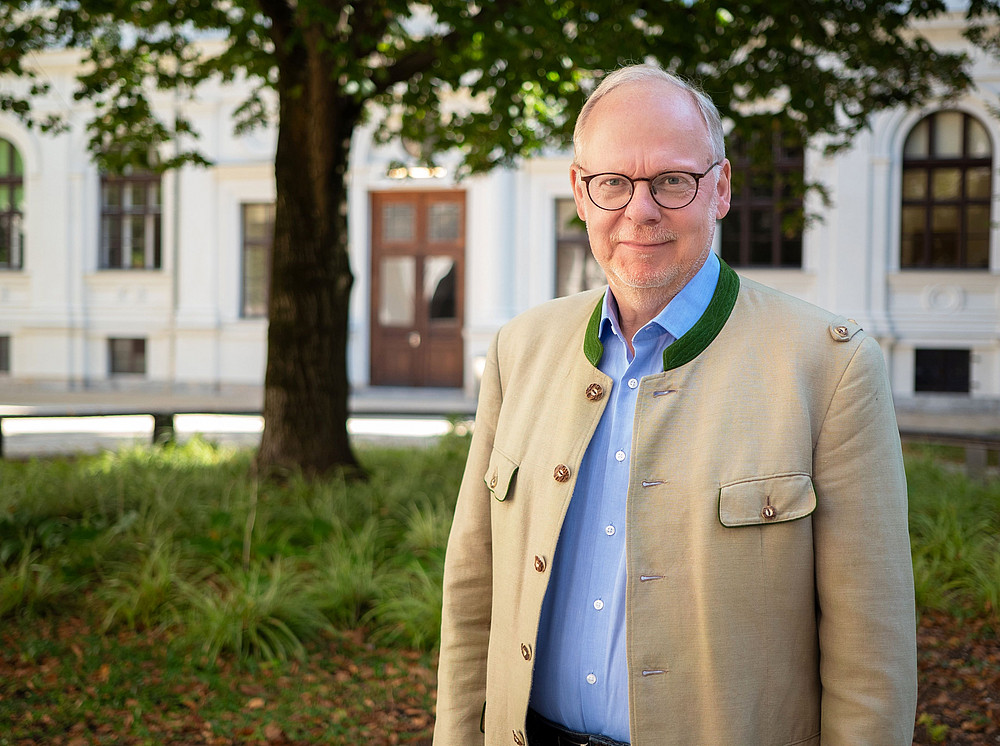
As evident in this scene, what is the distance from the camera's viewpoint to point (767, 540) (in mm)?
1547

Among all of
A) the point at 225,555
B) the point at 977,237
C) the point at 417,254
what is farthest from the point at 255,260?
the point at 225,555

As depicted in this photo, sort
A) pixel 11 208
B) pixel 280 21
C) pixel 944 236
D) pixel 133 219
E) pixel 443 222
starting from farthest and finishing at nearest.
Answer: pixel 11 208 → pixel 133 219 → pixel 443 222 → pixel 944 236 → pixel 280 21

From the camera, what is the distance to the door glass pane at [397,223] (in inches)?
741

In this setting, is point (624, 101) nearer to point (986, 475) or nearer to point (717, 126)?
point (717, 126)

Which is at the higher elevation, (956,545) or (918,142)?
(918,142)

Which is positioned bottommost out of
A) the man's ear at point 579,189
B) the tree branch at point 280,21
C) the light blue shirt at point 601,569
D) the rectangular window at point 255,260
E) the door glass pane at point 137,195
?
the light blue shirt at point 601,569

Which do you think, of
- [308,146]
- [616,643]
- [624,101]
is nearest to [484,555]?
[616,643]

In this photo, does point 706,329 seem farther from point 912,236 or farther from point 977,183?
point 977,183

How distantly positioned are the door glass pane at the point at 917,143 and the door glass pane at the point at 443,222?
836 cm

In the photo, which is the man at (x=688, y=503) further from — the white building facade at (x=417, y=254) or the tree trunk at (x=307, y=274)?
the white building facade at (x=417, y=254)

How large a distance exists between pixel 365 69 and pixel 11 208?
16.3m

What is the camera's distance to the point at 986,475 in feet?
26.8

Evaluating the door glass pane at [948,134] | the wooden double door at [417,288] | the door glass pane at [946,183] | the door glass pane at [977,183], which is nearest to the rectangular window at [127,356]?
the wooden double door at [417,288]

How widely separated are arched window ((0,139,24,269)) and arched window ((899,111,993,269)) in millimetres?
17842
